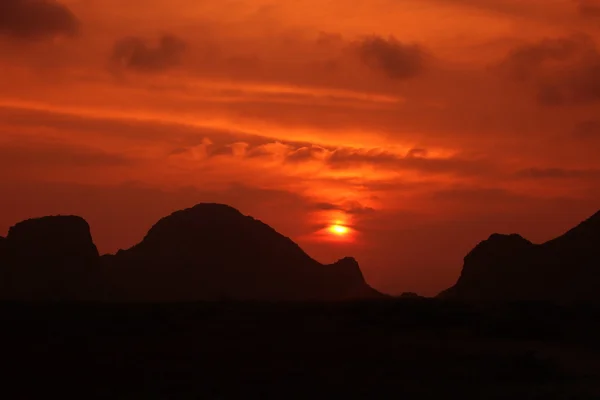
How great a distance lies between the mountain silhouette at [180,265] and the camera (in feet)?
270

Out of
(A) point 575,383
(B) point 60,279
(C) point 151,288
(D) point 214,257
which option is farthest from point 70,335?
(D) point 214,257

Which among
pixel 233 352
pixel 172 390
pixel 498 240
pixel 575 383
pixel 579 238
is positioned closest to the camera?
pixel 172 390

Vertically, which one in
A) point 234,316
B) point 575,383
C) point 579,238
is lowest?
point 575,383

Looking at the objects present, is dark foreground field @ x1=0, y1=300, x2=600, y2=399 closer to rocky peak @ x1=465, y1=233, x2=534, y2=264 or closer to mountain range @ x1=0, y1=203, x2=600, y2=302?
mountain range @ x1=0, y1=203, x2=600, y2=302

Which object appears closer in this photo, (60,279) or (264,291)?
(60,279)

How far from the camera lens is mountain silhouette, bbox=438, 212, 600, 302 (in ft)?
243

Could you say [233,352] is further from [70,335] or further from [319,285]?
[319,285]

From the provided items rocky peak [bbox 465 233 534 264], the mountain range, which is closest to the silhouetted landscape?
the mountain range

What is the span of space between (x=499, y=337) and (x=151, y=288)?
6174 cm

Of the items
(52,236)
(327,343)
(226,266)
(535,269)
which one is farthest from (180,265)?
(327,343)

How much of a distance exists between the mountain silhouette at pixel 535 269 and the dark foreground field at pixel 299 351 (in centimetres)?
2464

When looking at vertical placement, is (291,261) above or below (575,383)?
above

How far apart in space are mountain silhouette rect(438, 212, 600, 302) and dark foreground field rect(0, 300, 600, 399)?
970 inches

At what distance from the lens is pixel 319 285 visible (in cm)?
10856
